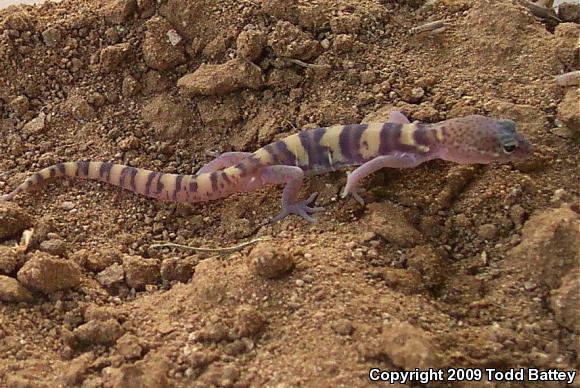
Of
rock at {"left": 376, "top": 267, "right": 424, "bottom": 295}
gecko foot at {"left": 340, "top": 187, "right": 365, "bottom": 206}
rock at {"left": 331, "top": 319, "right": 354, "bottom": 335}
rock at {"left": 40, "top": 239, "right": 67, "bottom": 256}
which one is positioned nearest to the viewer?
rock at {"left": 331, "top": 319, "right": 354, "bottom": 335}

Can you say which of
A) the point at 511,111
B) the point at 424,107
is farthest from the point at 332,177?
the point at 511,111

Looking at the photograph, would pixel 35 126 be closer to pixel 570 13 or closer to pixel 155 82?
pixel 155 82

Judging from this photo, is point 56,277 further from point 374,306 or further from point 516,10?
point 516,10

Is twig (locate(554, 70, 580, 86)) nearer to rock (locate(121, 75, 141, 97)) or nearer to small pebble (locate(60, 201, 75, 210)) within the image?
rock (locate(121, 75, 141, 97))

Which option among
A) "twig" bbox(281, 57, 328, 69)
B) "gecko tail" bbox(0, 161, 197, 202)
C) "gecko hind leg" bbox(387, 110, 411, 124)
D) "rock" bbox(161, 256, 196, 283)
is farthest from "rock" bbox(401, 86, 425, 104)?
"rock" bbox(161, 256, 196, 283)

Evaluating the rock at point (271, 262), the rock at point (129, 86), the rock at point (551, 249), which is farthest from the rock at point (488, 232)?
the rock at point (129, 86)
